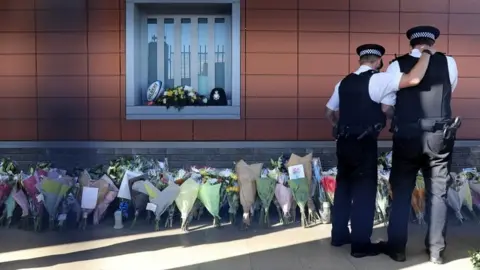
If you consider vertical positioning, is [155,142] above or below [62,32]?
below

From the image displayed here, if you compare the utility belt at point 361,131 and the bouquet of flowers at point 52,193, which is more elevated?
the utility belt at point 361,131

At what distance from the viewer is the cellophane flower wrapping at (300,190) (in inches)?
245

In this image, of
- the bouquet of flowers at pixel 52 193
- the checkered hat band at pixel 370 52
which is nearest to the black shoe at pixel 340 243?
the checkered hat band at pixel 370 52

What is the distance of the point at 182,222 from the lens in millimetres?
6242

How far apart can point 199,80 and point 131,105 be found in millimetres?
1074

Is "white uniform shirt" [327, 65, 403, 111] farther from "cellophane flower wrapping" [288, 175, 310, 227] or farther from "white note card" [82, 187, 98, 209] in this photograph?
"white note card" [82, 187, 98, 209]

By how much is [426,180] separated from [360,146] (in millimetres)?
661

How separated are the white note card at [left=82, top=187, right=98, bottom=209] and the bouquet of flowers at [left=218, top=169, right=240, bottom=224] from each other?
1372 mm

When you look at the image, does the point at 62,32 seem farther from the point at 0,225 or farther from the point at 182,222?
the point at 0,225

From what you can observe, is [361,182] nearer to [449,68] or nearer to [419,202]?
→ [449,68]

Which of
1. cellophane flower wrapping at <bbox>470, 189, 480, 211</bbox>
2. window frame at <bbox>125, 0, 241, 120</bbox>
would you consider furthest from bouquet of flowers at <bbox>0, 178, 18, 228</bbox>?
cellophane flower wrapping at <bbox>470, 189, 480, 211</bbox>

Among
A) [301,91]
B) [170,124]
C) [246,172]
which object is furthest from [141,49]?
[246,172]

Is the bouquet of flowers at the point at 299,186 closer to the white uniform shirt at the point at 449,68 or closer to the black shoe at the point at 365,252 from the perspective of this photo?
the black shoe at the point at 365,252

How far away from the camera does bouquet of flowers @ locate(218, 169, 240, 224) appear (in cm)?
623
